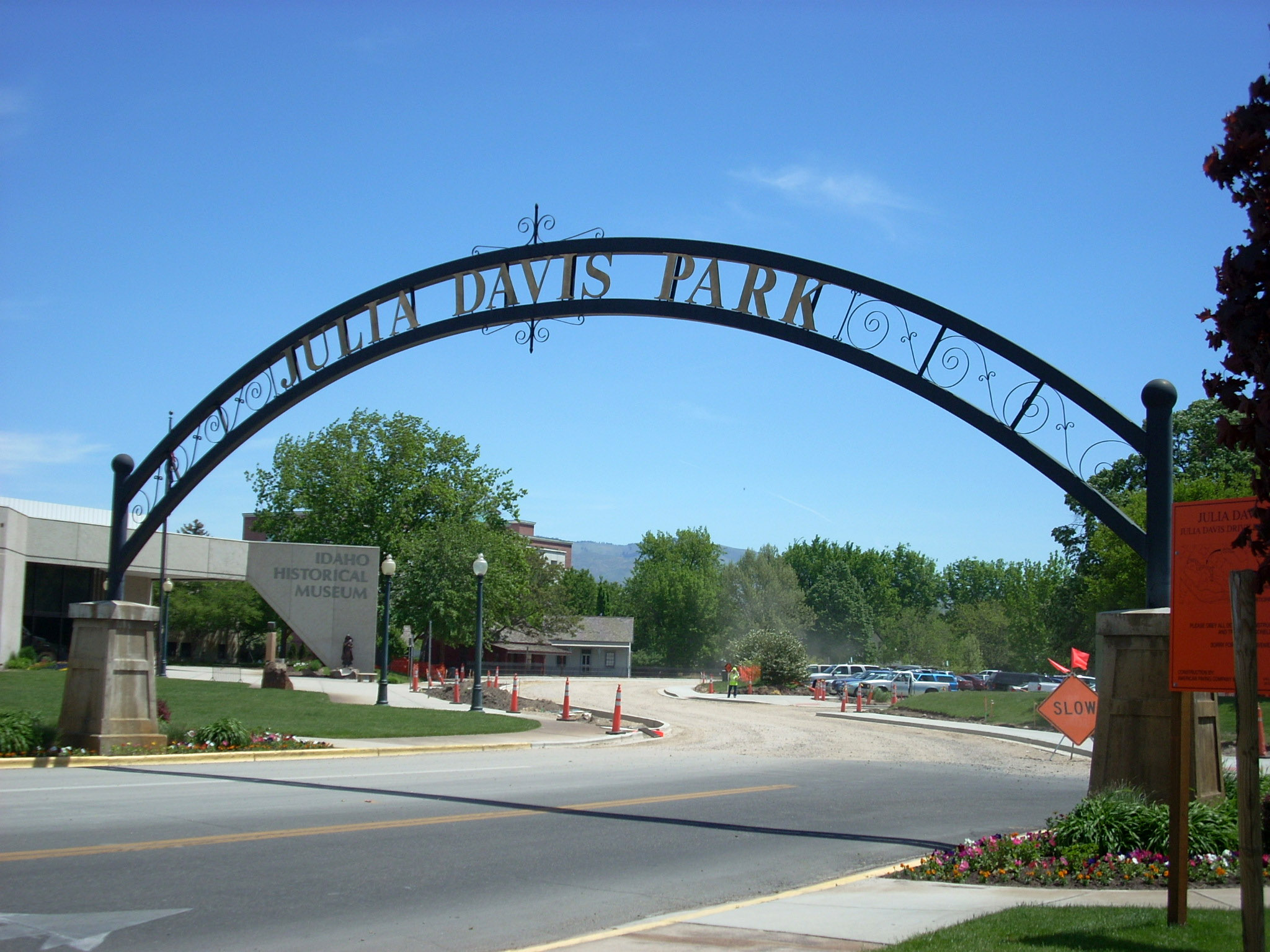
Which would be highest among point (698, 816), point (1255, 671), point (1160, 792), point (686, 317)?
point (686, 317)

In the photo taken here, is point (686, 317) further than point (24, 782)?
Yes

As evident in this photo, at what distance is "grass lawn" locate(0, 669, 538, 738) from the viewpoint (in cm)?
2103

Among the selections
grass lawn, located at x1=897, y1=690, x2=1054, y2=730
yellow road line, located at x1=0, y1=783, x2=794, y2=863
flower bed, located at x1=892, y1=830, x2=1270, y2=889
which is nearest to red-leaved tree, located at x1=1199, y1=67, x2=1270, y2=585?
flower bed, located at x1=892, y1=830, x2=1270, y2=889

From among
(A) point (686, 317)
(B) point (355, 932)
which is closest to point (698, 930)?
(B) point (355, 932)

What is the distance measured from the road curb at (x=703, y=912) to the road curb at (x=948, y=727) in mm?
14490

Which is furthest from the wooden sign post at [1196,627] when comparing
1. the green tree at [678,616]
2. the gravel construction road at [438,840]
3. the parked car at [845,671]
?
the green tree at [678,616]

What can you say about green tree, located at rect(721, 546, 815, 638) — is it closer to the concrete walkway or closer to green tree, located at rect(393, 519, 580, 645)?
green tree, located at rect(393, 519, 580, 645)

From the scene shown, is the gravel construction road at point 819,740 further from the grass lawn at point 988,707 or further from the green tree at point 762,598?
the green tree at point 762,598

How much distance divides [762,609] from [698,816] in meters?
94.3

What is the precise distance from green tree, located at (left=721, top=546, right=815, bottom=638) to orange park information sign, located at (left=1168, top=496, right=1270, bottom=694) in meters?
95.2

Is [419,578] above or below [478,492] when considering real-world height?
below

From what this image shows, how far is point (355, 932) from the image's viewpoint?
276 inches

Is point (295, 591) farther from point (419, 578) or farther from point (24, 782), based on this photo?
point (24, 782)

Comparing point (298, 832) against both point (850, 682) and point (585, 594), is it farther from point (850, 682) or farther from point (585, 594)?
point (585, 594)
